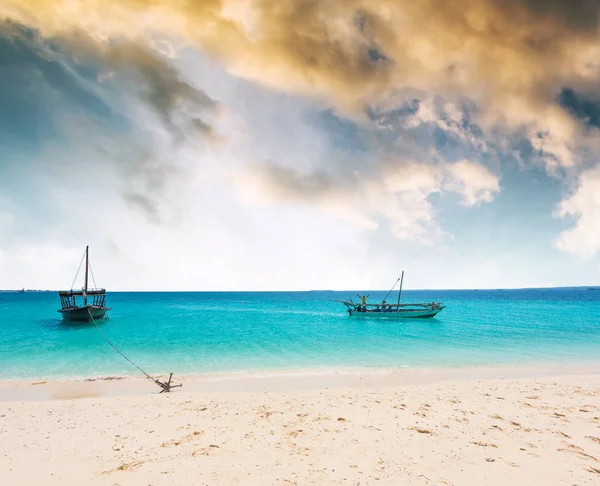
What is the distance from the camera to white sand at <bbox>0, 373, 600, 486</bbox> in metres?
7.54

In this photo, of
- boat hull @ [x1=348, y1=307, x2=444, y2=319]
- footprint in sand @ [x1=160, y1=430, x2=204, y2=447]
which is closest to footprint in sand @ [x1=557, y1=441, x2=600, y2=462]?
footprint in sand @ [x1=160, y1=430, x2=204, y2=447]

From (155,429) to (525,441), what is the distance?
11460mm

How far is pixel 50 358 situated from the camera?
23281 millimetres

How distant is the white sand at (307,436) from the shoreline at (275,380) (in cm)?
32

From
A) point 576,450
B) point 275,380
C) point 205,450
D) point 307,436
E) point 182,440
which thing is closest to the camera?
point 576,450

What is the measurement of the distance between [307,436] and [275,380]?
26.1ft

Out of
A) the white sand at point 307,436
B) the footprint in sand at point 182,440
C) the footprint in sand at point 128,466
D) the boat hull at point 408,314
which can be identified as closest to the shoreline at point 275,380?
the white sand at point 307,436

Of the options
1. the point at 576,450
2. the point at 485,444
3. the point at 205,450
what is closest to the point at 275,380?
the point at 205,450

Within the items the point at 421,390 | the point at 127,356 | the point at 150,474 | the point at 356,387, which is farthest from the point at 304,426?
the point at 127,356

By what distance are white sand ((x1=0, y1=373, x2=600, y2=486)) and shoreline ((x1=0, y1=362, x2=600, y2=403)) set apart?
12.6 inches

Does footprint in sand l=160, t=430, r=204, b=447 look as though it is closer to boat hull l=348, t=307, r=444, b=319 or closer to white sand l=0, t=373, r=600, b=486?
white sand l=0, t=373, r=600, b=486

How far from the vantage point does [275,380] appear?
17.1 metres

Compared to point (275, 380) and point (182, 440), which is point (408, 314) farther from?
point (182, 440)

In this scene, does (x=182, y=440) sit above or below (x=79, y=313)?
above
